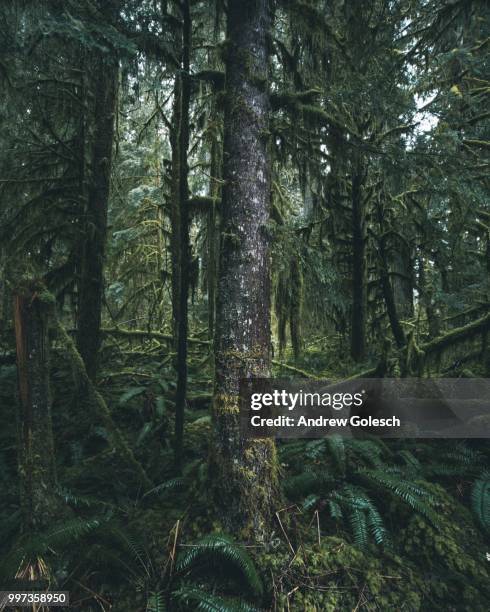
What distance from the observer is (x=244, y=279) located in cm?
360

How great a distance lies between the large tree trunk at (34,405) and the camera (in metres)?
3.07

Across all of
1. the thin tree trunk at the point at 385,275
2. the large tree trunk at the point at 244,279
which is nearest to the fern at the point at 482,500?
the large tree trunk at the point at 244,279

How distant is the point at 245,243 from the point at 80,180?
397cm

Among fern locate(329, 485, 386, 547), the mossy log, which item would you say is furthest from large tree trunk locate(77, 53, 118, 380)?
the mossy log

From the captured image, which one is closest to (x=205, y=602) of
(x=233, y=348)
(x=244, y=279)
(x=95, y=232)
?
(x=233, y=348)

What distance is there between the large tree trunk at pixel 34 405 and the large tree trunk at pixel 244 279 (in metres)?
1.44

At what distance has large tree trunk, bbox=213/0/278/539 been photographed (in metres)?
3.41

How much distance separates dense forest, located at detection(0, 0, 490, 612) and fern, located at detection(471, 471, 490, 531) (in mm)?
22

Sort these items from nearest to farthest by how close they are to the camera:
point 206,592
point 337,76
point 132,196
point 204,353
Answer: point 206,592, point 337,76, point 132,196, point 204,353

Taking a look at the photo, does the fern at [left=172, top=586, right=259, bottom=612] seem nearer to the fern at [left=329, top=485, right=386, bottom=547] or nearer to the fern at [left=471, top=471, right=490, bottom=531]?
the fern at [left=329, top=485, right=386, bottom=547]

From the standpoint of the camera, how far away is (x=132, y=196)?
8.12 m

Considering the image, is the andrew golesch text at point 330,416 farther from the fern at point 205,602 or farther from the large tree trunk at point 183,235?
the fern at point 205,602

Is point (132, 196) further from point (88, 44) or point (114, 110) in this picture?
point (88, 44)

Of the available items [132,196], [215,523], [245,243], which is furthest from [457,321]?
[132,196]
